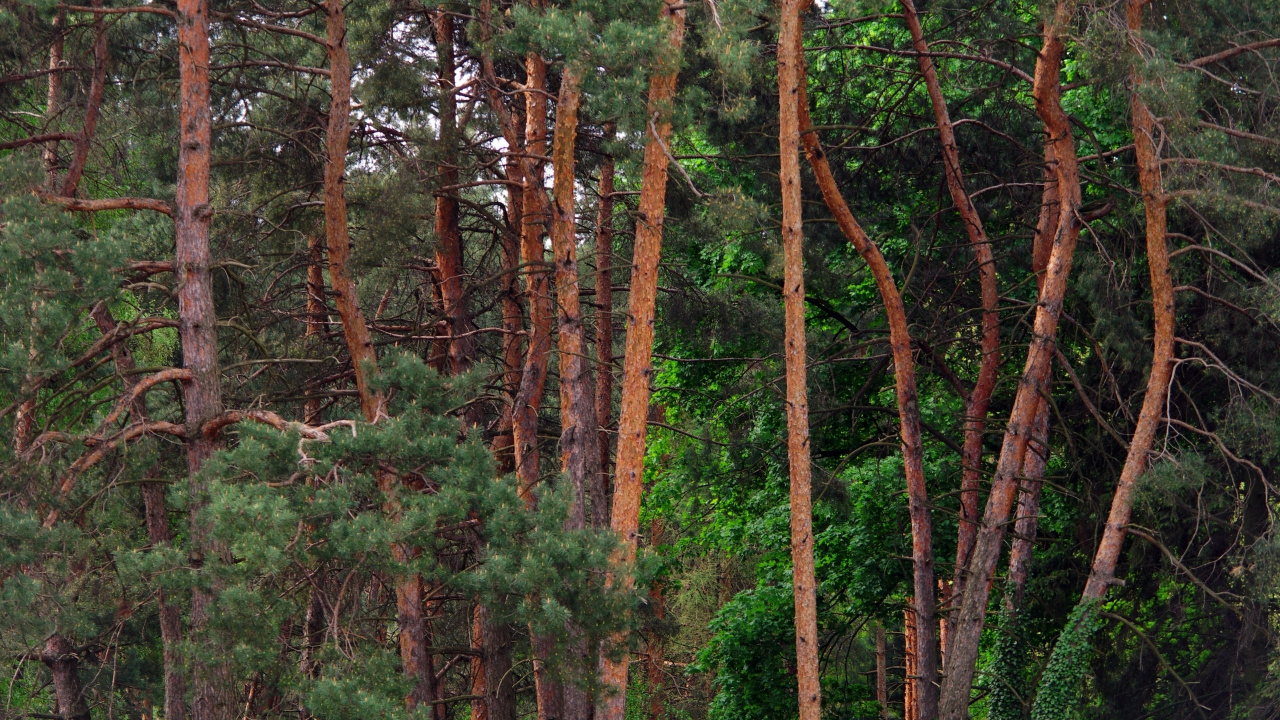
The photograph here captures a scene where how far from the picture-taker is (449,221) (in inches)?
510

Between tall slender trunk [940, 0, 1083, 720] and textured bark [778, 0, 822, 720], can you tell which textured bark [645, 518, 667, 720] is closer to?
tall slender trunk [940, 0, 1083, 720]

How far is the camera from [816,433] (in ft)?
47.1

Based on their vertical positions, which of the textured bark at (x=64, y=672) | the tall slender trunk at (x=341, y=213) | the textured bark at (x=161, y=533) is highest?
the tall slender trunk at (x=341, y=213)

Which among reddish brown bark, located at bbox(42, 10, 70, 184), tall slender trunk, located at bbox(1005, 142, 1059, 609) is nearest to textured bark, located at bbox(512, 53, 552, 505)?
reddish brown bark, located at bbox(42, 10, 70, 184)

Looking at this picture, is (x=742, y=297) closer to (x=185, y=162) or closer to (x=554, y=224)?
(x=554, y=224)

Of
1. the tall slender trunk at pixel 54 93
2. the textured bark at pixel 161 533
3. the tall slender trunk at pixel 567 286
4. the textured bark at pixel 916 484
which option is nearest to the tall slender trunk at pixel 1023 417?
the textured bark at pixel 916 484

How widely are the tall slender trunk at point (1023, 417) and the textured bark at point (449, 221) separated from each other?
6.01m

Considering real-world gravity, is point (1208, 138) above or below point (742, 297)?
above

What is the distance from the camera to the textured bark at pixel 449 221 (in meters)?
11.7

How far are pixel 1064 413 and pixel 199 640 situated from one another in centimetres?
1058

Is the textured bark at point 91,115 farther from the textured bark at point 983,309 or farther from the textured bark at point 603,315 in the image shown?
the textured bark at point 983,309

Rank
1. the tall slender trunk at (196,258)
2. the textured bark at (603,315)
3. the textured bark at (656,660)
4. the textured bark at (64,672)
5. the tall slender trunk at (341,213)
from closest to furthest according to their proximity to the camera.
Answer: the tall slender trunk at (196,258) < the tall slender trunk at (341,213) < the textured bark at (603,315) < the textured bark at (64,672) < the textured bark at (656,660)

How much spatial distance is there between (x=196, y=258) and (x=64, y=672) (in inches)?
303

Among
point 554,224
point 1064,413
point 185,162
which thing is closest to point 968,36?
point 1064,413
